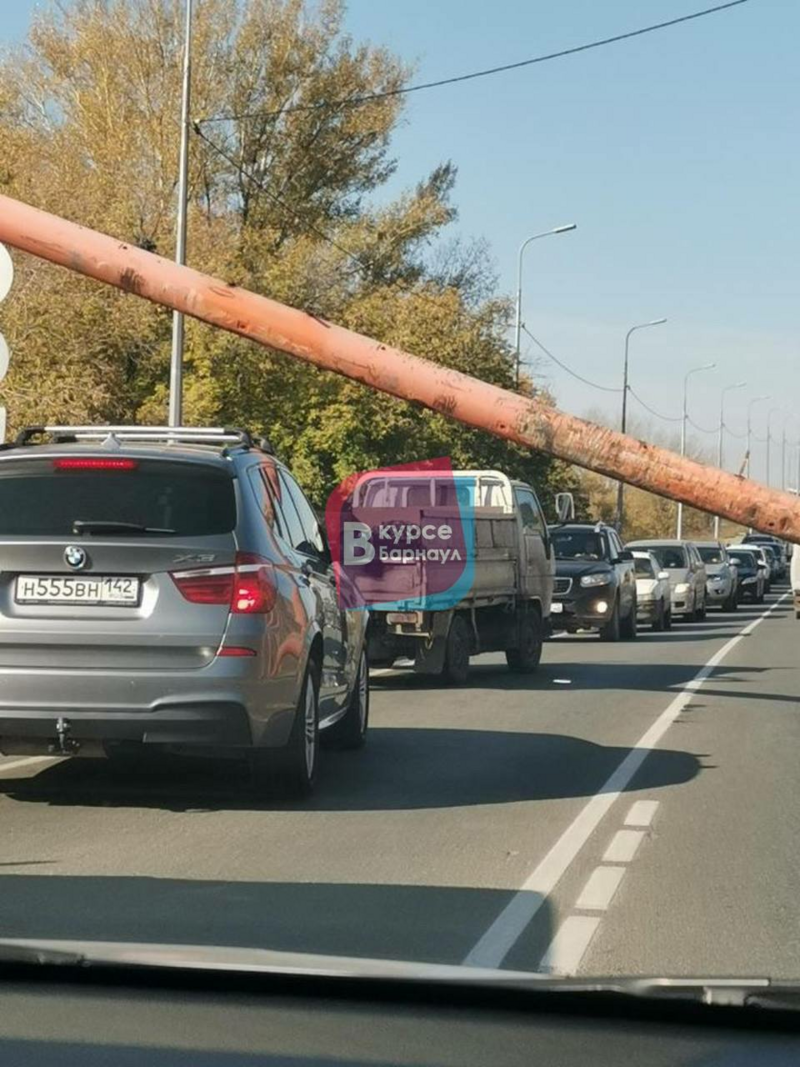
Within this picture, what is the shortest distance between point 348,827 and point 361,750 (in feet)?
10.3

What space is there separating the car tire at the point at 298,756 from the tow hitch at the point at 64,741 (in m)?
0.93

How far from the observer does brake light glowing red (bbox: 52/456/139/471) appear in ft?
28.3

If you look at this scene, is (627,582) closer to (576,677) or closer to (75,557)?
→ (576,677)

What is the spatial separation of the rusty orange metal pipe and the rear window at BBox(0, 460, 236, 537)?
5216 mm

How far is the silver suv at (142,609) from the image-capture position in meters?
8.21

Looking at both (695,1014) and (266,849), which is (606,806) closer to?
(266,849)

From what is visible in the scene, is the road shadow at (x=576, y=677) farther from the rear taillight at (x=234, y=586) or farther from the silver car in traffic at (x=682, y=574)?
the silver car in traffic at (x=682, y=574)

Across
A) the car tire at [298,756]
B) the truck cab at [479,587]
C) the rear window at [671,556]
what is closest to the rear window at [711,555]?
the rear window at [671,556]

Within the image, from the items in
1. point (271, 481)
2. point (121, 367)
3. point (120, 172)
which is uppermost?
point (120, 172)

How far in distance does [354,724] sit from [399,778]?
1.09 meters

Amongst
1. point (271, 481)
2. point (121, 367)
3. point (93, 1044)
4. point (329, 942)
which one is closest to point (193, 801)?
point (271, 481)

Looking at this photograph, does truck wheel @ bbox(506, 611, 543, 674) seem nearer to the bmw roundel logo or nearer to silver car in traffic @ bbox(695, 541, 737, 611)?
the bmw roundel logo

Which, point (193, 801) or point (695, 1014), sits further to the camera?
point (193, 801)

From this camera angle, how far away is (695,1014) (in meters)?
3.99
